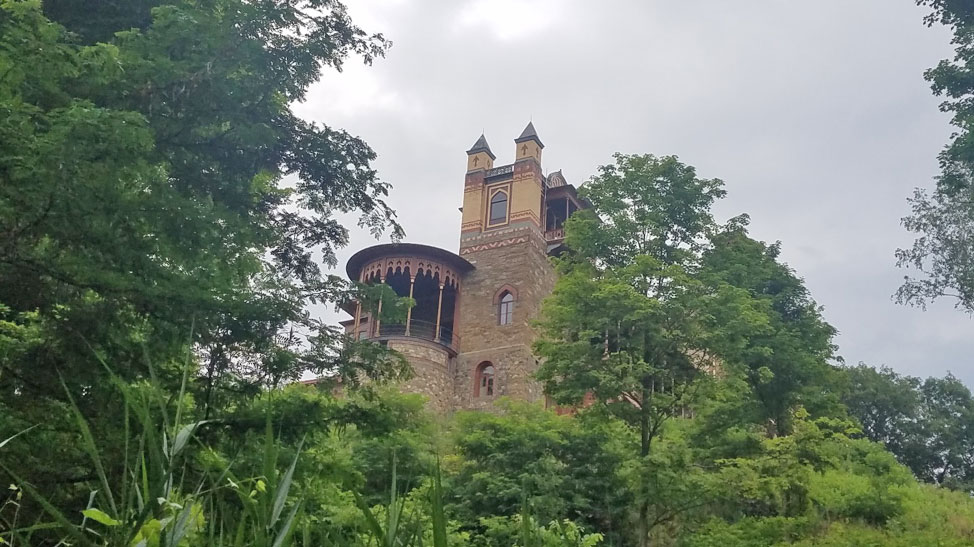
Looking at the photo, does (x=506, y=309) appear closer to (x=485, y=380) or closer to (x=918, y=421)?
(x=485, y=380)

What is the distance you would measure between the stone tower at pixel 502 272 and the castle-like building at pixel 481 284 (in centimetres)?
4

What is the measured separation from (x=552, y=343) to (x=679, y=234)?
3.64 metres

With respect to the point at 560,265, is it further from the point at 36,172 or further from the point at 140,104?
the point at 36,172

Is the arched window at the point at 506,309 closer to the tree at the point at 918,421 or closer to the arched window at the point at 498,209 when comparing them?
the arched window at the point at 498,209

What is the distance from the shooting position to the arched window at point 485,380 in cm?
2784

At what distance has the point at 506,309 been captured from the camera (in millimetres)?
29094

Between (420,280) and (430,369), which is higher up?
(420,280)

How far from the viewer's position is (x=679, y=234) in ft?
52.6

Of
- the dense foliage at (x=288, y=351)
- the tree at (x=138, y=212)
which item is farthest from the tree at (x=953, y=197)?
the tree at (x=138, y=212)

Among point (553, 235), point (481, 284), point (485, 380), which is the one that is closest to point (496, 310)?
point (481, 284)

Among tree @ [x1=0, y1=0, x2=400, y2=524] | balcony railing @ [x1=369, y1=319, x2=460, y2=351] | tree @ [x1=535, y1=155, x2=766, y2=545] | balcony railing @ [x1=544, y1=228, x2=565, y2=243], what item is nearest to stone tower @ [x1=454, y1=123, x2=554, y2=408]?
balcony railing @ [x1=544, y1=228, x2=565, y2=243]

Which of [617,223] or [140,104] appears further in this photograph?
[617,223]

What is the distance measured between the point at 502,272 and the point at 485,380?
12.9 ft

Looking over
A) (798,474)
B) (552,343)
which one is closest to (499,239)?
(552,343)
